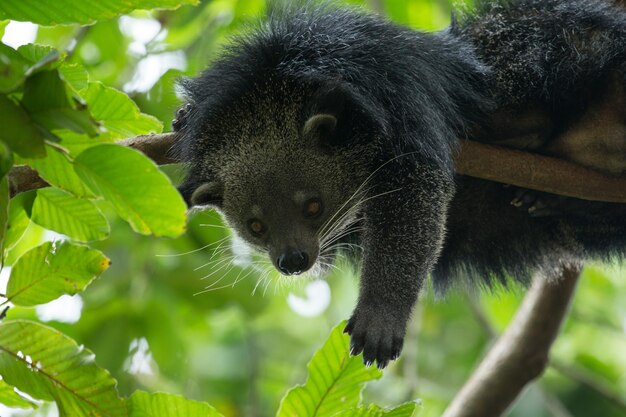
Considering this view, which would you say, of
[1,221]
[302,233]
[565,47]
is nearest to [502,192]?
[565,47]

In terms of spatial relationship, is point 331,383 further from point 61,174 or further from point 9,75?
point 9,75

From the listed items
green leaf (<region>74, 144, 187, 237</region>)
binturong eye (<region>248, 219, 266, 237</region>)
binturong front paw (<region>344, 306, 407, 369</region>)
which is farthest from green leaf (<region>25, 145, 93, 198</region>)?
binturong eye (<region>248, 219, 266, 237</region>)

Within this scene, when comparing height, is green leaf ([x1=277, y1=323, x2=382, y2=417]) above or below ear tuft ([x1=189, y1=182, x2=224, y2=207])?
above

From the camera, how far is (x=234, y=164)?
420cm

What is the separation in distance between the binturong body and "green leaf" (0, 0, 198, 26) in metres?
1.71

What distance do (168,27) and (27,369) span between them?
14.5 ft

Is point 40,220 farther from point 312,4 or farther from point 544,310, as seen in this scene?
point 544,310

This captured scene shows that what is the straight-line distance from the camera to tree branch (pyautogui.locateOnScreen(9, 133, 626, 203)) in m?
4.01

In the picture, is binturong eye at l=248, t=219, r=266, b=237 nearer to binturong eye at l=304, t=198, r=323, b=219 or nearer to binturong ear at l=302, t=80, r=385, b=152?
binturong eye at l=304, t=198, r=323, b=219

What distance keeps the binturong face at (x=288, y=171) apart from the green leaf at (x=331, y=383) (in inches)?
31.2

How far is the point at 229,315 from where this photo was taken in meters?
8.03

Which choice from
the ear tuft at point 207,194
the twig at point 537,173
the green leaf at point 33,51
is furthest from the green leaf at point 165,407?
the twig at point 537,173

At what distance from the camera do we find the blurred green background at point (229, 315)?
5.58 m

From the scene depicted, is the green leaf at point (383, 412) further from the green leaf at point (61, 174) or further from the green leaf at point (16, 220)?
the green leaf at point (16, 220)
